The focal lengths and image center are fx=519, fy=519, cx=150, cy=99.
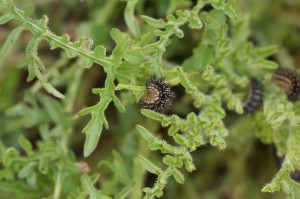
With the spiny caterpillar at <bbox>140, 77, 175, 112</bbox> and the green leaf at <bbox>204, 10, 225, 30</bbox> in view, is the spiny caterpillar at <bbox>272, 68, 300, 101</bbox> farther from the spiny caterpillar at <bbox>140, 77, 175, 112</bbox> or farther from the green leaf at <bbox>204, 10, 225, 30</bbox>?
the spiny caterpillar at <bbox>140, 77, 175, 112</bbox>

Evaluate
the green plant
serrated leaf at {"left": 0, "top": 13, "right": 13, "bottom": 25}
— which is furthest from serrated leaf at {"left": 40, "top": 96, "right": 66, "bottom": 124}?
serrated leaf at {"left": 0, "top": 13, "right": 13, "bottom": 25}

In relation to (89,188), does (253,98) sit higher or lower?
higher

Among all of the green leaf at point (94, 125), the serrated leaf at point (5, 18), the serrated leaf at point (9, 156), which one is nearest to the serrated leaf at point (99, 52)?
the green leaf at point (94, 125)

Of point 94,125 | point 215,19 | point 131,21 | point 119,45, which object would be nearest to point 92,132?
point 94,125

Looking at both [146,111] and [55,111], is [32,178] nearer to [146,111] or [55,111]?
[55,111]

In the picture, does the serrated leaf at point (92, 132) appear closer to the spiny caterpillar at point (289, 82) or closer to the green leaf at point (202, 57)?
the green leaf at point (202, 57)

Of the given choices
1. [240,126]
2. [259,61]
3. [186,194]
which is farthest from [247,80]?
[186,194]
